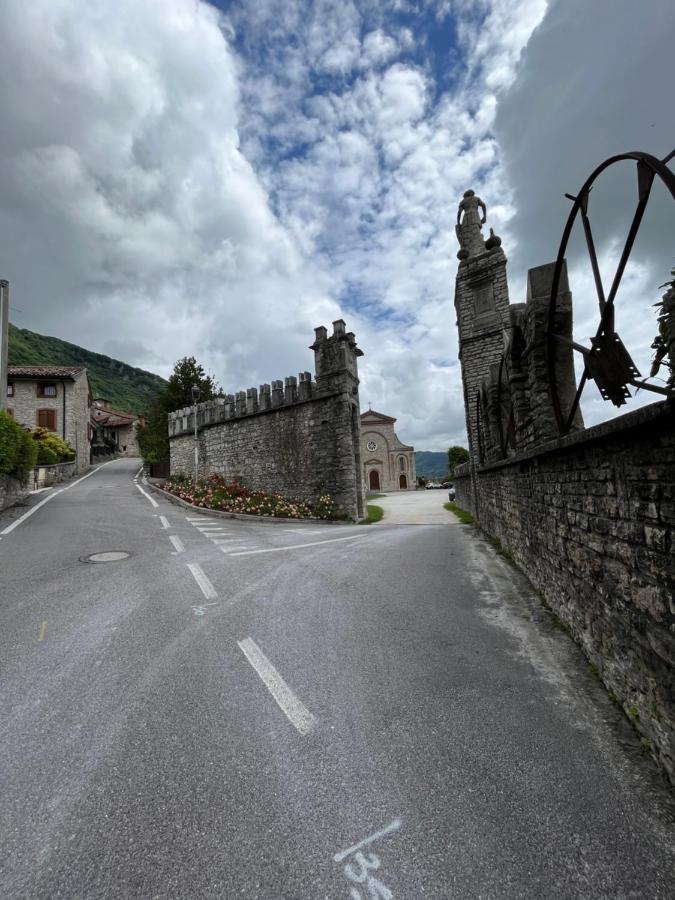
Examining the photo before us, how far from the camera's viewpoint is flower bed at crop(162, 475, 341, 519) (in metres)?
14.8

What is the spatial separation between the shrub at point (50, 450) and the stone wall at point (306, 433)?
553 inches

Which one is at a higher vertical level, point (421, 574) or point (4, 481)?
point (4, 481)

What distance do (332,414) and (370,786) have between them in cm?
1355

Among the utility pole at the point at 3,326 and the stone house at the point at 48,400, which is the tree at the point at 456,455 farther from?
the utility pole at the point at 3,326

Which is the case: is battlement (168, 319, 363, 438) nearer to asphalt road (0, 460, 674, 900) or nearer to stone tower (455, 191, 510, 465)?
stone tower (455, 191, 510, 465)

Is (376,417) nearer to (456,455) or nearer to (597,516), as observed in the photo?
(456,455)

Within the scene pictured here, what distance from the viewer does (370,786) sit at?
83.3 inches

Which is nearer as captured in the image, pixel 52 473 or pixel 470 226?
pixel 470 226

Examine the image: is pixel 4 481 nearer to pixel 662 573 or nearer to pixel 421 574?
pixel 421 574

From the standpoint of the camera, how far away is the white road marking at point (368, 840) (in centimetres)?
172

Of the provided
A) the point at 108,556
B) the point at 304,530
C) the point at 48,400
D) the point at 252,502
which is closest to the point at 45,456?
the point at 48,400

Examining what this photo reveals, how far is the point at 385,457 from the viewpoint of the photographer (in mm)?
54875

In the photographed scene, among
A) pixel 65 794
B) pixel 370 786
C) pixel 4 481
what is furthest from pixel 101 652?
pixel 4 481

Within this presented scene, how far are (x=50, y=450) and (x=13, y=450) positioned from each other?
15.3 meters
